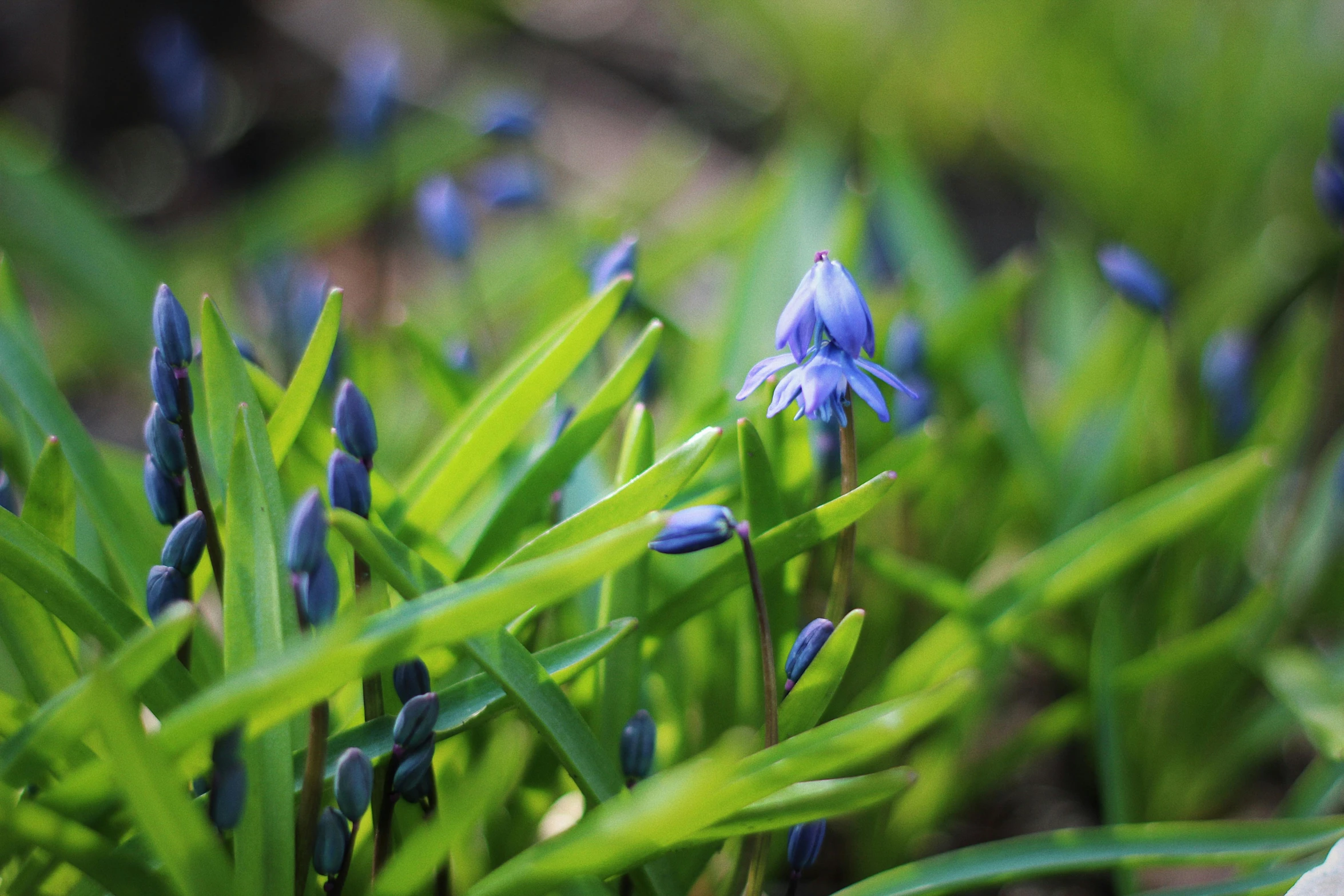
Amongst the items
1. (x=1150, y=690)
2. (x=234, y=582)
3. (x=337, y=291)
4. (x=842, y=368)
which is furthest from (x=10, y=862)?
(x=1150, y=690)

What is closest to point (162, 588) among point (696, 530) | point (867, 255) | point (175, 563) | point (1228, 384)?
point (175, 563)

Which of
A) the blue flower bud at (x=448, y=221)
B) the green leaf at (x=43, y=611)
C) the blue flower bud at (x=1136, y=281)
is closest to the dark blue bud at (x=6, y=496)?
the green leaf at (x=43, y=611)

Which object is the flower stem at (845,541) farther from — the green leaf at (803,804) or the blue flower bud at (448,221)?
the blue flower bud at (448,221)

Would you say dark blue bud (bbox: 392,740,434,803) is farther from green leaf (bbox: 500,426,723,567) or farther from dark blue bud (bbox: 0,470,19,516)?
dark blue bud (bbox: 0,470,19,516)

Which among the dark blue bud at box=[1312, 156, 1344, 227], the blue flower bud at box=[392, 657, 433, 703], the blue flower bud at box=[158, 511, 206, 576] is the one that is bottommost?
the blue flower bud at box=[392, 657, 433, 703]

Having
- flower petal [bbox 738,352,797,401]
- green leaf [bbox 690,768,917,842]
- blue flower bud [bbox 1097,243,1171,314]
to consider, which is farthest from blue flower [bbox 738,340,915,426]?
blue flower bud [bbox 1097,243,1171,314]
